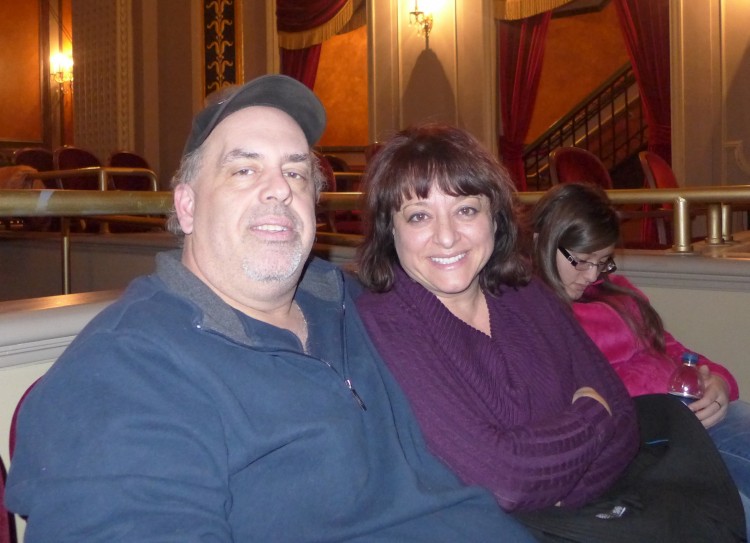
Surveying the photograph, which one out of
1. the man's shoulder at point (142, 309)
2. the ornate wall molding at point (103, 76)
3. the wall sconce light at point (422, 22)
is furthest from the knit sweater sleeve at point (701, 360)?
the ornate wall molding at point (103, 76)

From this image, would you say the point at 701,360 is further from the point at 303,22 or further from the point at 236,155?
the point at 303,22

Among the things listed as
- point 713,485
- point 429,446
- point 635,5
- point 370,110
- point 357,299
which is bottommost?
point 713,485

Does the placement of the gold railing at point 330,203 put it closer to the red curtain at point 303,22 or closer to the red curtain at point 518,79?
the red curtain at point 518,79

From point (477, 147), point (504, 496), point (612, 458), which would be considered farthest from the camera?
point (477, 147)

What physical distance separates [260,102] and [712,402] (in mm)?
1215

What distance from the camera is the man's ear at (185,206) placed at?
124cm

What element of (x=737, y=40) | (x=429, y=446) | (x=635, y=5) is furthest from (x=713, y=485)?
(x=635, y=5)

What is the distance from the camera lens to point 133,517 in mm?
842

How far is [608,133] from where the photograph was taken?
9.59 m

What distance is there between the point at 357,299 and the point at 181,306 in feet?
1.56

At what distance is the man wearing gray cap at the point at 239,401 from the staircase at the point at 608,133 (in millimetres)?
8401

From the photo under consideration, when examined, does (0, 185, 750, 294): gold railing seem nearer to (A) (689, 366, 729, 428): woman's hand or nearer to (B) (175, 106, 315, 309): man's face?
(B) (175, 106, 315, 309): man's face

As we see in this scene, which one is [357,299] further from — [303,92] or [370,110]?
[370,110]

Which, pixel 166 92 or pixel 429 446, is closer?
pixel 429 446
